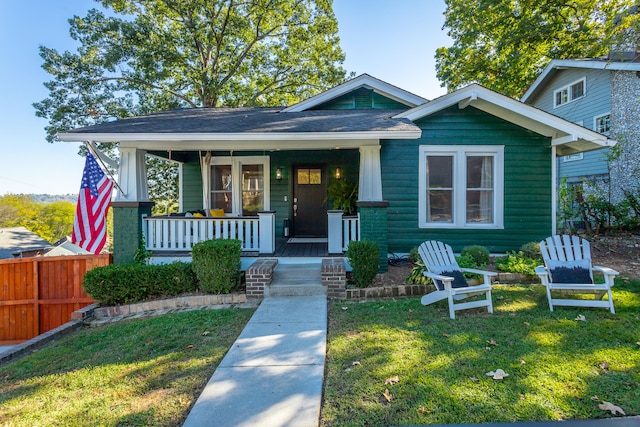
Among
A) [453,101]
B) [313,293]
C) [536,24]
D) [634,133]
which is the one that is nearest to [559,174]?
[634,133]

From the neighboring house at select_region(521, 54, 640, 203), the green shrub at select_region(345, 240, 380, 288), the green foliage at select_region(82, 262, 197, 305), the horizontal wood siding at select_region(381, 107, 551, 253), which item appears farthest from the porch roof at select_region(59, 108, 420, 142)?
the neighboring house at select_region(521, 54, 640, 203)

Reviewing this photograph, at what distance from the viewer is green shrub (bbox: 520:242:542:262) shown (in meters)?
6.50

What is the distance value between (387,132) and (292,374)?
13.8ft

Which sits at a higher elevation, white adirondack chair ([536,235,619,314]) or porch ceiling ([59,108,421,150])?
porch ceiling ([59,108,421,150])

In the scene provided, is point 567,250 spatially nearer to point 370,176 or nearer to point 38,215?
point 370,176

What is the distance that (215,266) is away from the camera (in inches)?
216

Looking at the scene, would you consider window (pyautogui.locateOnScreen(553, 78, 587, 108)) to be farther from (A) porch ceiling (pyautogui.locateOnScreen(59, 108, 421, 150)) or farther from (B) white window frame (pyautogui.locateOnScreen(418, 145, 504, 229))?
(A) porch ceiling (pyautogui.locateOnScreen(59, 108, 421, 150))

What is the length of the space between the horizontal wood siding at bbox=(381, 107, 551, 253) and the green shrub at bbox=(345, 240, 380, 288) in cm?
184

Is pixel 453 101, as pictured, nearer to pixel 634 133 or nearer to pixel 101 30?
pixel 634 133

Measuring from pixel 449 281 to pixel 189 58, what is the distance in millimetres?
18864

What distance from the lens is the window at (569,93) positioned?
13766 millimetres

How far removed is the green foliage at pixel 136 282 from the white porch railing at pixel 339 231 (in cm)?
268

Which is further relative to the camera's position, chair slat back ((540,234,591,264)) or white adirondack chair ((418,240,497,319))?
chair slat back ((540,234,591,264))

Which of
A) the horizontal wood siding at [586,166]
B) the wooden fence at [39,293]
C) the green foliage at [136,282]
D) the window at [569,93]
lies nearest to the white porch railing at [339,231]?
the green foliage at [136,282]
